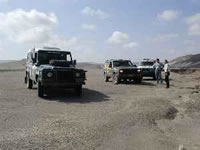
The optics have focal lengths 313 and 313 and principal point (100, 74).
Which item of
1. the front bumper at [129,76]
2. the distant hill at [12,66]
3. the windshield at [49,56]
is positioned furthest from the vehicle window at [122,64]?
the distant hill at [12,66]

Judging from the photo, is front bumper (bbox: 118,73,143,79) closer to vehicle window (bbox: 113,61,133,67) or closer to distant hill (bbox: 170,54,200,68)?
vehicle window (bbox: 113,61,133,67)

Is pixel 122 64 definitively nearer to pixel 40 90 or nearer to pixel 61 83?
pixel 61 83

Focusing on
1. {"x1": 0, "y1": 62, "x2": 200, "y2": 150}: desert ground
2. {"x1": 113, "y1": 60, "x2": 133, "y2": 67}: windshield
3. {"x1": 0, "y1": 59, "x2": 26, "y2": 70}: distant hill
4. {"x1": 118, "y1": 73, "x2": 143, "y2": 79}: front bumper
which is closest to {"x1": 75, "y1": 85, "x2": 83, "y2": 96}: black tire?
{"x1": 0, "y1": 62, "x2": 200, "y2": 150}: desert ground

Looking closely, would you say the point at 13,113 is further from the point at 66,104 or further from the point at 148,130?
the point at 148,130

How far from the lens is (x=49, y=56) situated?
53.3 feet

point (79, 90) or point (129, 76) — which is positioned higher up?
point (129, 76)

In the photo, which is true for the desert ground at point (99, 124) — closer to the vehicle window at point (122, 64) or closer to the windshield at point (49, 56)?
the windshield at point (49, 56)

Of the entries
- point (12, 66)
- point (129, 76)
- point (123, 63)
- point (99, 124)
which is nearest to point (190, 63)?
point (12, 66)

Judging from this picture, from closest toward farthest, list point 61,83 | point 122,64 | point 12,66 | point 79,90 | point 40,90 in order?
point 61,83 < point 40,90 < point 79,90 < point 122,64 < point 12,66

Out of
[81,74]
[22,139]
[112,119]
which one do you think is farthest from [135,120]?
[81,74]

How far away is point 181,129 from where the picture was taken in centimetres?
866

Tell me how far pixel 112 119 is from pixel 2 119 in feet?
10.7

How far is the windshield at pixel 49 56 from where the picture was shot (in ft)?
52.9

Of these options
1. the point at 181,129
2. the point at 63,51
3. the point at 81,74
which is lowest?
the point at 181,129
